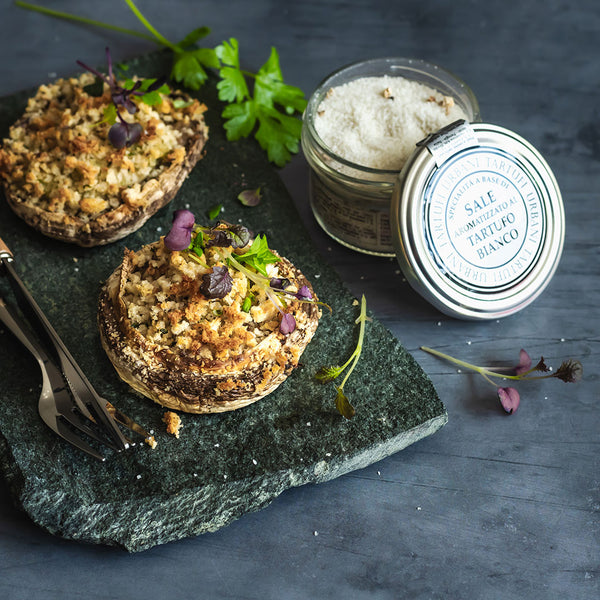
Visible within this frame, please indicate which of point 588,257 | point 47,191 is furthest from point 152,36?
point 588,257

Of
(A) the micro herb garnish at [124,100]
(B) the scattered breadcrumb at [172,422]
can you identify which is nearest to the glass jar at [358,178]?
(A) the micro herb garnish at [124,100]

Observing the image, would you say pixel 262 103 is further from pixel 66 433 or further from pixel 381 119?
pixel 66 433

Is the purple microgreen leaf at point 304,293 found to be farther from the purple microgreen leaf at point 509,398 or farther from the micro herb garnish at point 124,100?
the micro herb garnish at point 124,100

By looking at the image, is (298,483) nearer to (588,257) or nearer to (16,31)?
(588,257)

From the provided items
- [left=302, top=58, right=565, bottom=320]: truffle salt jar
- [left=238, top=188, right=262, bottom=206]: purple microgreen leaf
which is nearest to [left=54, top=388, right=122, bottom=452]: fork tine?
[left=238, top=188, right=262, bottom=206]: purple microgreen leaf

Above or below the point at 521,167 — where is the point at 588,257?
below

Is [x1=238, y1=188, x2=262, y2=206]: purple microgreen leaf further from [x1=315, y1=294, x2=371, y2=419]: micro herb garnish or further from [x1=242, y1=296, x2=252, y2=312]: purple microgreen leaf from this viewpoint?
[x1=242, y1=296, x2=252, y2=312]: purple microgreen leaf
